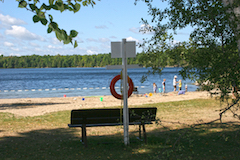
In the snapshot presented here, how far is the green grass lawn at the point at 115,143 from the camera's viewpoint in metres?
4.86

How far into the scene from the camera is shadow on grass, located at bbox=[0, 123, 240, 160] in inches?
193

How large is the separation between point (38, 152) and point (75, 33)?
3.25m

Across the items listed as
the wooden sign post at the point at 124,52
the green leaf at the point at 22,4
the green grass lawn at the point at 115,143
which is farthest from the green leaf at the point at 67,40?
the wooden sign post at the point at 124,52

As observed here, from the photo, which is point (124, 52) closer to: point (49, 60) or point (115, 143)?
point (115, 143)

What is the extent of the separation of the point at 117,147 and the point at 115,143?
300mm

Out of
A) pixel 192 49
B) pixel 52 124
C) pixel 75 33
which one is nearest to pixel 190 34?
pixel 192 49

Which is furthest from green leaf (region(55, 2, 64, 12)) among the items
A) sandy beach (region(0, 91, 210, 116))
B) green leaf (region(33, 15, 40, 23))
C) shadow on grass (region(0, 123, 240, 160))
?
sandy beach (region(0, 91, 210, 116))

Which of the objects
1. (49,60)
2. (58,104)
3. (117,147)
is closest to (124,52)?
(117,147)

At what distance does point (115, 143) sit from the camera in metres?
5.84

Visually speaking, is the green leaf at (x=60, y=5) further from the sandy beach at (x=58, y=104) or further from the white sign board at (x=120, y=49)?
the sandy beach at (x=58, y=104)

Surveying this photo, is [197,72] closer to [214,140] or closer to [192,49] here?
[192,49]

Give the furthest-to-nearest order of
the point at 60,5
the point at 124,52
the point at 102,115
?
the point at 102,115
the point at 124,52
the point at 60,5

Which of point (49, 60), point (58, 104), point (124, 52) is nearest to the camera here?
point (124, 52)

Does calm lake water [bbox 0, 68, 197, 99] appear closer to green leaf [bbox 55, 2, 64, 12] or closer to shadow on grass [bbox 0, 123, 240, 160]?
shadow on grass [bbox 0, 123, 240, 160]
